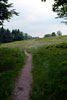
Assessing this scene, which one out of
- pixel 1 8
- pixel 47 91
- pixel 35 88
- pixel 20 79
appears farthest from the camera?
pixel 1 8

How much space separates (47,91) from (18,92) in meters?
1.42

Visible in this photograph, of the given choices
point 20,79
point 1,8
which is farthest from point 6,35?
point 20,79

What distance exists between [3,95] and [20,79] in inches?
102

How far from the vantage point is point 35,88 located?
7.24 meters

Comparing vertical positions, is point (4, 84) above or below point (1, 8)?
below

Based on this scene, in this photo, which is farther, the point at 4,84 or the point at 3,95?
the point at 4,84

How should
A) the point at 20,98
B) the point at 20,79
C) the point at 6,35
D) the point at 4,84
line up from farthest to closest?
the point at 6,35 → the point at 20,79 → the point at 4,84 → the point at 20,98

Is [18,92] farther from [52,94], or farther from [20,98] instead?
[52,94]

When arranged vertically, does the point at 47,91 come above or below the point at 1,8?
below

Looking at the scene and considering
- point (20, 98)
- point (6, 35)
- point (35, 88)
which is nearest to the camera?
point (20, 98)

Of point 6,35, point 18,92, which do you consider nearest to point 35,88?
point 18,92

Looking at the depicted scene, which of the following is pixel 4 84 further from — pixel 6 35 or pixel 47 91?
pixel 6 35

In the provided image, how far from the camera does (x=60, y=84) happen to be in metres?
7.07

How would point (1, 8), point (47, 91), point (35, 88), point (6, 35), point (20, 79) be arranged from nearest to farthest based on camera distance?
1. point (47, 91)
2. point (35, 88)
3. point (20, 79)
4. point (1, 8)
5. point (6, 35)
